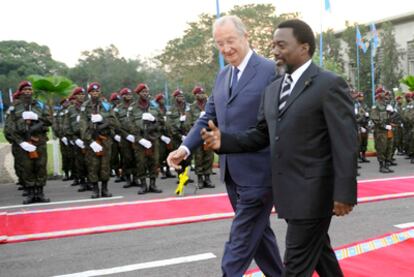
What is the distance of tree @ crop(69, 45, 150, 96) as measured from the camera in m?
49.7

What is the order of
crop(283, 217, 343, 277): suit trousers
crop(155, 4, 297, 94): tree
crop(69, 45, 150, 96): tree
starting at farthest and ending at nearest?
crop(69, 45, 150, 96): tree < crop(155, 4, 297, 94): tree < crop(283, 217, 343, 277): suit trousers

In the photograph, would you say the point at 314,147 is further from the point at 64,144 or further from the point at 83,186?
the point at 64,144

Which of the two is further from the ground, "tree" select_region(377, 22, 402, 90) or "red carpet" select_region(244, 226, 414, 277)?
"tree" select_region(377, 22, 402, 90)

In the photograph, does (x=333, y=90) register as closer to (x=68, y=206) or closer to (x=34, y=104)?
(x=68, y=206)

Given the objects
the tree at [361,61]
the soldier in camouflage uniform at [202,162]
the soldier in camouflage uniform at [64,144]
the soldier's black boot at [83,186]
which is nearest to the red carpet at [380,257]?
the soldier in camouflage uniform at [202,162]

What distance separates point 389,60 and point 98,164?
1216 inches

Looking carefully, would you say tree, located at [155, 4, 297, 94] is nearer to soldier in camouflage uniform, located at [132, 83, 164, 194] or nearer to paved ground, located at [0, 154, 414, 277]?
soldier in camouflage uniform, located at [132, 83, 164, 194]

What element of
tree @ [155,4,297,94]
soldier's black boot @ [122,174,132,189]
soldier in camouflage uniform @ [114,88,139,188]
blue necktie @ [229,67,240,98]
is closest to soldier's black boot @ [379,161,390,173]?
soldier in camouflage uniform @ [114,88,139,188]

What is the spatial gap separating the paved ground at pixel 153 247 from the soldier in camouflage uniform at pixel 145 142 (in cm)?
341

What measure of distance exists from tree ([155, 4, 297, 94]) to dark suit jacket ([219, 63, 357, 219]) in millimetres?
29315

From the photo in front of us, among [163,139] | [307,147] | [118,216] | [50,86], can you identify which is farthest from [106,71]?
[307,147]

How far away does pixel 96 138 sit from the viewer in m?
8.57

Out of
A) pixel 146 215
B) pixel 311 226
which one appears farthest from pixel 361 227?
pixel 311 226

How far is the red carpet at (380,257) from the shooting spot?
12.1 feet
